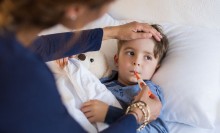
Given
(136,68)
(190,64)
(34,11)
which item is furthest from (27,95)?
(190,64)

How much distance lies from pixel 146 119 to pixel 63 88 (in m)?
0.30

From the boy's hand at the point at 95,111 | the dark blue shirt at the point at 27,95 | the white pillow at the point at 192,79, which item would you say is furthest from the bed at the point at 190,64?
the dark blue shirt at the point at 27,95

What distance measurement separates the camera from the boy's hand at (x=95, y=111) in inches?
40.0

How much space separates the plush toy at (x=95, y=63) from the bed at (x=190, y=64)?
6 cm

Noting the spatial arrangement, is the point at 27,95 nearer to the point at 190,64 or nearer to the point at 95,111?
the point at 95,111

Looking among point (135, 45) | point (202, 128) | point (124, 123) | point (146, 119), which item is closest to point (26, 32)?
point (124, 123)

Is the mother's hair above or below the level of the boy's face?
above

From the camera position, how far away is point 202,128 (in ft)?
3.76

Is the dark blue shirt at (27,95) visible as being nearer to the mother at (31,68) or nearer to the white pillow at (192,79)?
the mother at (31,68)

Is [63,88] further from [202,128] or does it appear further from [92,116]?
[202,128]

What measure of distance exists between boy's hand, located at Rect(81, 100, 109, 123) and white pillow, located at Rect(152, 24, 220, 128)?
256 mm

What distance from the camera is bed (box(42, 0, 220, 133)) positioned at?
112cm

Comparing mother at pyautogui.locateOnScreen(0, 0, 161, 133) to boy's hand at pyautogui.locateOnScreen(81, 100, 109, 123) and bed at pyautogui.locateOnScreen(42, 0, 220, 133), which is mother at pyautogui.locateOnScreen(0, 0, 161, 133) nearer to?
boy's hand at pyautogui.locateOnScreen(81, 100, 109, 123)

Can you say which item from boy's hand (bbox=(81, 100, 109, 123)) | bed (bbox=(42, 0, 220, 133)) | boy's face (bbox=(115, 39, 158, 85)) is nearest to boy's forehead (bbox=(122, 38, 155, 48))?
boy's face (bbox=(115, 39, 158, 85))
